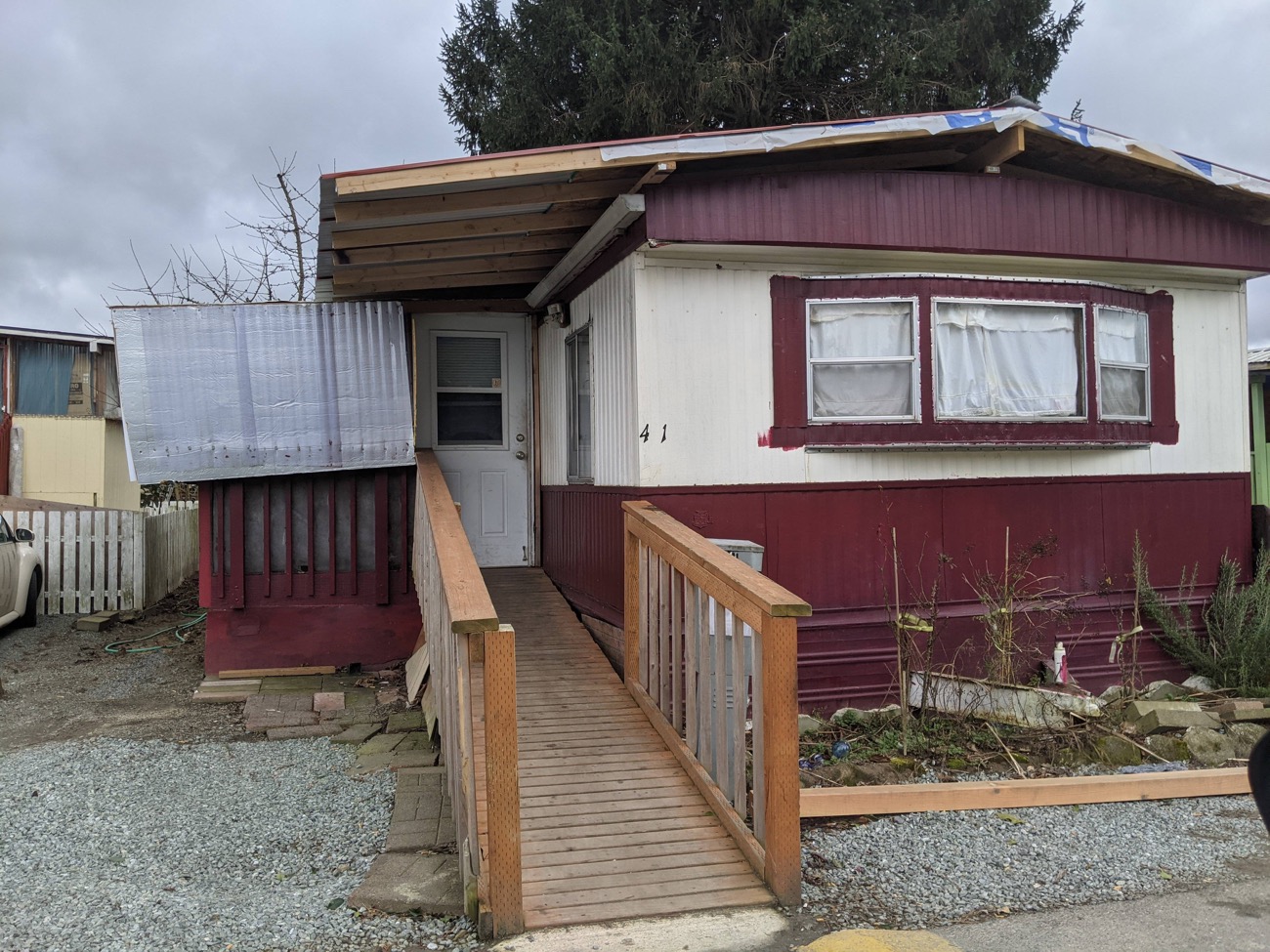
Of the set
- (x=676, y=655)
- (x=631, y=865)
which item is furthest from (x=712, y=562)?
(x=631, y=865)

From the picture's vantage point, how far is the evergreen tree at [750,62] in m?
14.8

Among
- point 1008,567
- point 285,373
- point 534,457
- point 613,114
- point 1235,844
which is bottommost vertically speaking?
point 1235,844

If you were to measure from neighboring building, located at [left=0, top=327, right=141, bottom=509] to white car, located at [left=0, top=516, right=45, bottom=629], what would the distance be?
22.8 feet

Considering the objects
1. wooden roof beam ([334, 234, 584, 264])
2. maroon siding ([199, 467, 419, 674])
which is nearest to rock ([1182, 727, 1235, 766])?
wooden roof beam ([334, 234, 584, 264])

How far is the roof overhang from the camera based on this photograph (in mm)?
5305

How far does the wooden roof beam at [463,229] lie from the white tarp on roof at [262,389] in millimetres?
1488

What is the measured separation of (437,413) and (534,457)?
0.97 metres

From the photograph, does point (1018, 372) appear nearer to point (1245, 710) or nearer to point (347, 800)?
point (1245, 710)

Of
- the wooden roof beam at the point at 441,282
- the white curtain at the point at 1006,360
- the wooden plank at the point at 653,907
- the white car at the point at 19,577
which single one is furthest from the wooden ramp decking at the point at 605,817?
the white car at the point at 19,577

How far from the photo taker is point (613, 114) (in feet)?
50.1

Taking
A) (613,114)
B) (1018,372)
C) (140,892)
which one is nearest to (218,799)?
(140,892)

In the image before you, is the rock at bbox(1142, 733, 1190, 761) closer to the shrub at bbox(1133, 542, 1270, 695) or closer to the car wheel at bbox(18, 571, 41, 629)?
the shrub at bbox(1133, 542, 1270, 695)

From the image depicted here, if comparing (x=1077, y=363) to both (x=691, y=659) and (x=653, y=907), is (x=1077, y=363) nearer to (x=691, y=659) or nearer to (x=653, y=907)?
(x=691, y=659)

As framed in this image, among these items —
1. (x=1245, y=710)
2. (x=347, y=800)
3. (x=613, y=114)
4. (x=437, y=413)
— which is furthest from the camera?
(x=613, y=114)
